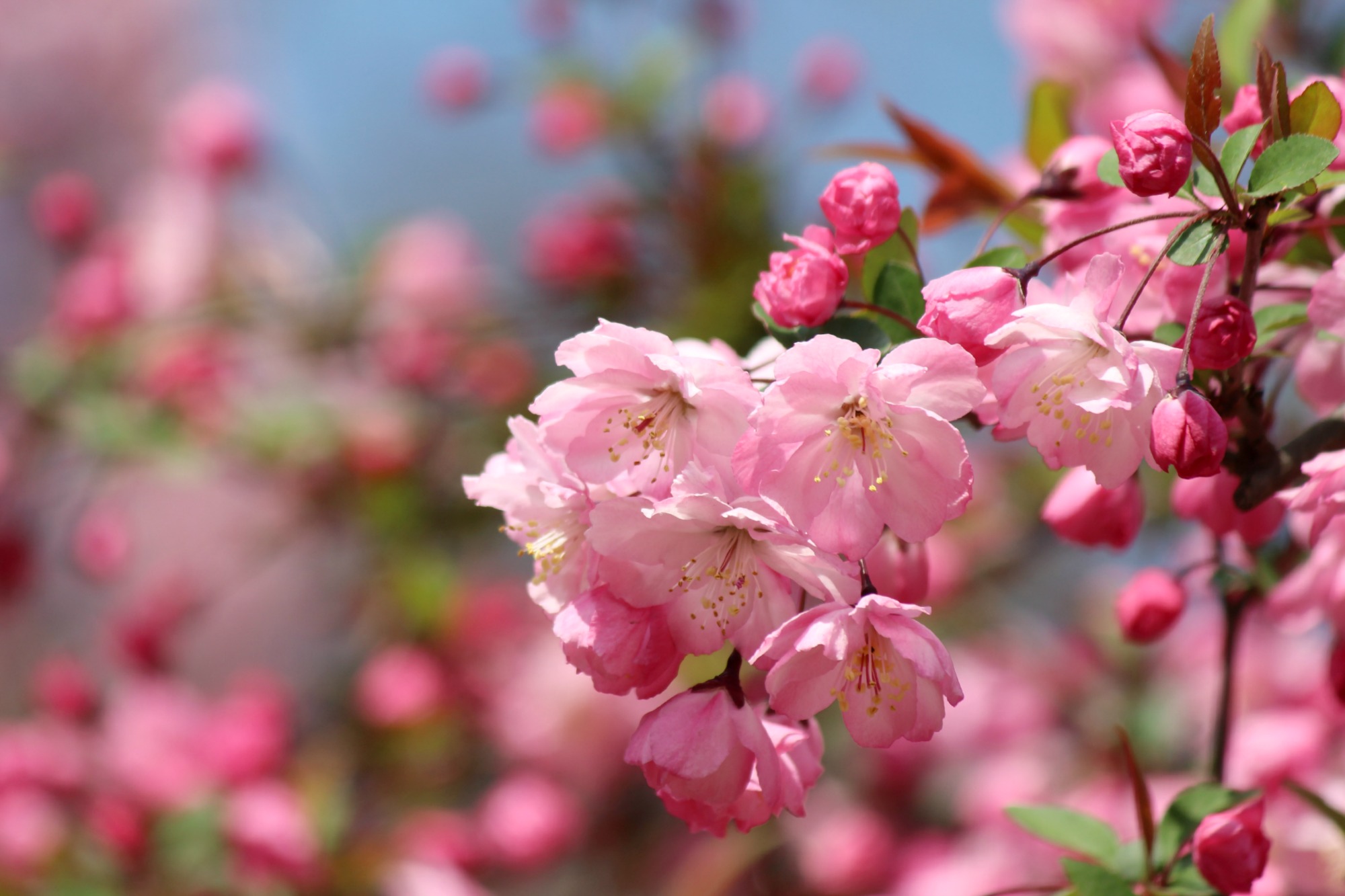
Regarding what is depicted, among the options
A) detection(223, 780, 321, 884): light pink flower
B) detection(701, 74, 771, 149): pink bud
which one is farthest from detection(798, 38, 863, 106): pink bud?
detection(223, 780, 321, 884): light pink flower

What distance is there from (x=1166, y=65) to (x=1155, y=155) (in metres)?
0.32

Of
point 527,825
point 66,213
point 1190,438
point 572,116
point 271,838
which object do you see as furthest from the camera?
point 66,213

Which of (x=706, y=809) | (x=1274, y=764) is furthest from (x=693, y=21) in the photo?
(x=706, y=809)

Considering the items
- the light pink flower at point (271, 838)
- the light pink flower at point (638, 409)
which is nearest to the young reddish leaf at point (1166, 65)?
the light pink flower at point (638, 409)

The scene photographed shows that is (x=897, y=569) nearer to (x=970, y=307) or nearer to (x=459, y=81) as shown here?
(x=970, y=307)

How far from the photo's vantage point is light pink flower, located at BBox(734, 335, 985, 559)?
1.50ft

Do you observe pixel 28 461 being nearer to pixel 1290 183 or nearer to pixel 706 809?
pixel 706 809

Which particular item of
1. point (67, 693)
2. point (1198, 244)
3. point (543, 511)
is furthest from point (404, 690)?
point (1198, 244)

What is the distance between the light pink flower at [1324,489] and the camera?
0.49 metres

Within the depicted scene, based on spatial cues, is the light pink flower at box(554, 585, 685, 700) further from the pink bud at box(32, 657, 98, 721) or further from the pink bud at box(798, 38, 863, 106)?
the pink bud at box(798, 38, 863, 106)

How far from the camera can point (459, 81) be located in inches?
79.5

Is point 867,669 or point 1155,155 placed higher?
point 1155,155

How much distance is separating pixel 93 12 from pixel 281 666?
2307 mm

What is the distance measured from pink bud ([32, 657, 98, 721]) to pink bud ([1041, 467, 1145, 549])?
152cm
